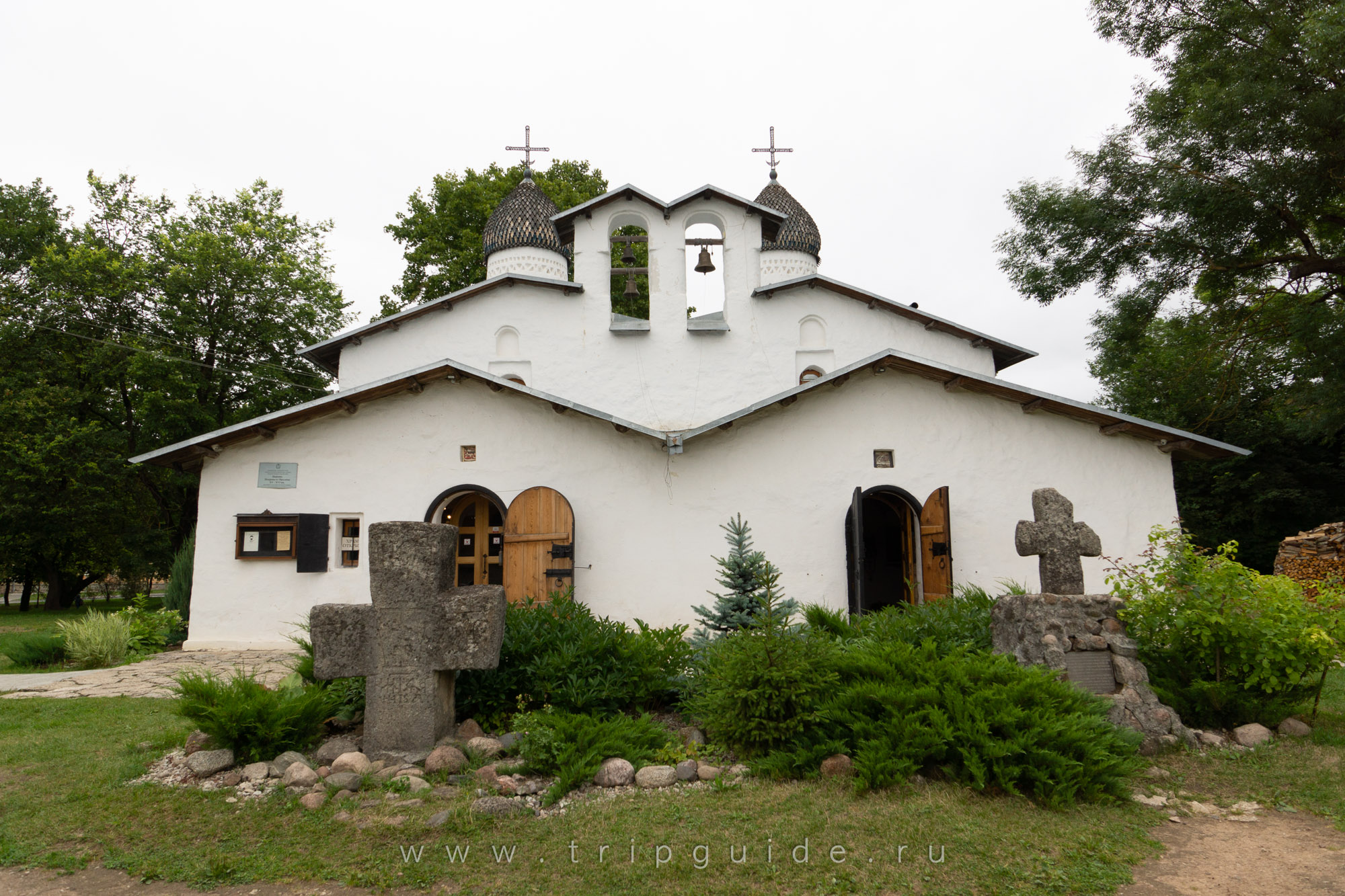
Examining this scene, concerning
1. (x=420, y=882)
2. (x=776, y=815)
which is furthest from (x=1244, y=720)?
(x=420, y=882)

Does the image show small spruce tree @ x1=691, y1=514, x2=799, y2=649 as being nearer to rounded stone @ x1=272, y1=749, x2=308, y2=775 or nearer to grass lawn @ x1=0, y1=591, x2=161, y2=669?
rounded stone @ x1=272, y1=749, x2=308, y2=775

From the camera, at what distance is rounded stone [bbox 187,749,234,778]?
499 centimetres

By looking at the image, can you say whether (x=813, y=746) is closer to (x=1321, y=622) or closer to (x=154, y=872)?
(x=154, y=872)

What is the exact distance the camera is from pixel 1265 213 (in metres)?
11.9

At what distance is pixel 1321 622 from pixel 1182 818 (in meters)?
2.58

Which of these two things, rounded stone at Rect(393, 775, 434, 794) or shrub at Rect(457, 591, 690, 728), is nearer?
rounded stone at Rect(393, 775, 434, 794)

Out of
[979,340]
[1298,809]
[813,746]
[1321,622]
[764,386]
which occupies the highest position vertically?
[979,340]

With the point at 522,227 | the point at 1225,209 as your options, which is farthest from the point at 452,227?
the point at 1225,209

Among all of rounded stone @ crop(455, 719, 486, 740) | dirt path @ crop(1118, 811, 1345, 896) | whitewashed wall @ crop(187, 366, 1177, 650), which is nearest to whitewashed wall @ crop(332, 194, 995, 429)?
whitewashed wall @ crop(187, 366, 1177, 650)

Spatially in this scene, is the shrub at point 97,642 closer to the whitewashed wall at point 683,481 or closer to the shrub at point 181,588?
the whitewashed wall at point 683,481

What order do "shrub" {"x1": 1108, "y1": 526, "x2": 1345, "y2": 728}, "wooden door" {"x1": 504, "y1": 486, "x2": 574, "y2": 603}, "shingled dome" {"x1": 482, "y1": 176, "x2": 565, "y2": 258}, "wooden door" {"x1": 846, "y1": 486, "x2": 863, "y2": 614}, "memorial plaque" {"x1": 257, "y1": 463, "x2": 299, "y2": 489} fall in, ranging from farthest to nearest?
"shingled dome" {"x1": 482, "y1": 176, "x2": 565, "y2": 258}
"memorial plaque" {"x1": 257, "y1": 463, "x2": 299, "y2": 489}
"wooden door" {"x1": 504, "y1": 486, "x2": 574, "y2": 603}
"wooden door" {"x1": 846, "y1": 486, "x2": 863, "y2": 614}
"shrub" {"x1": 1108, "y1": 526, "x2": 1345, "y2": 728}

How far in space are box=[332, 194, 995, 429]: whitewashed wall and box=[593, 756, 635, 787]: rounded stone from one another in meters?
10.4

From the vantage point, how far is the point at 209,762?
5.02 metres

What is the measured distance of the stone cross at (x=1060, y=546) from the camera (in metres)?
6.50
